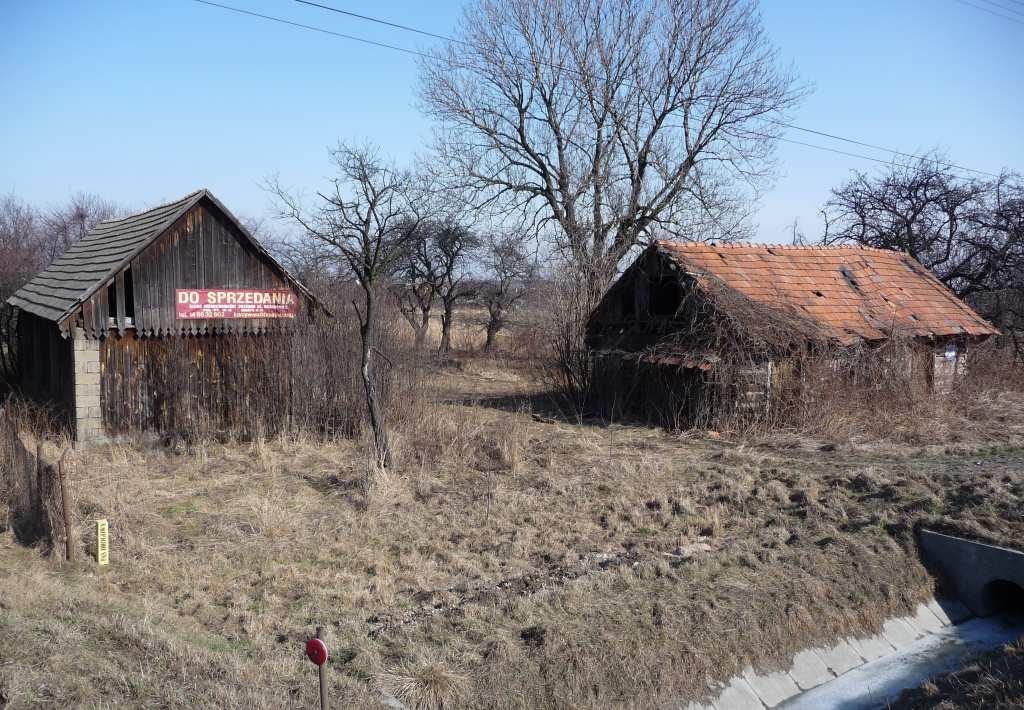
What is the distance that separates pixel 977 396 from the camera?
1659 cm

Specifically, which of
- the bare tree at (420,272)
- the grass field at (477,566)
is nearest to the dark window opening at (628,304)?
the grass field at (477,566)

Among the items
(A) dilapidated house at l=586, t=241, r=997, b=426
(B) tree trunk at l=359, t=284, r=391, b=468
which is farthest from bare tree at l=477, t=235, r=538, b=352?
(B) tree trunk at l=359, t=284, r=391, b=468

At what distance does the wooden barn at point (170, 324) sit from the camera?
13.1m

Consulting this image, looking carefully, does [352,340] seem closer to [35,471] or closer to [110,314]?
[110,314]

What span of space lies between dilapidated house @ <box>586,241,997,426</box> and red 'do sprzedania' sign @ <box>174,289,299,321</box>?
7.09m

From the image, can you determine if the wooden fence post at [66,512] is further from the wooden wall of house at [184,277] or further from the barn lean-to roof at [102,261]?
the wooden wall of house at [184,277]

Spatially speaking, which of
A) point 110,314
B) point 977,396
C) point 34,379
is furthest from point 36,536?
point 977,396

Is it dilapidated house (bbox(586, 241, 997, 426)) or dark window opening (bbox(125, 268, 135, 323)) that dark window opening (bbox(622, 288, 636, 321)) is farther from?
dark window opening (bbox(125, 268, 135, 323))

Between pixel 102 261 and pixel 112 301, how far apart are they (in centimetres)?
153

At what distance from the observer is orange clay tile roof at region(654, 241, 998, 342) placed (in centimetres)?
1623

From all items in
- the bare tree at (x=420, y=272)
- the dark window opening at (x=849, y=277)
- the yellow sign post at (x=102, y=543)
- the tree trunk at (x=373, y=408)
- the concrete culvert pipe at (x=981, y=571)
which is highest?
the bare tree at (x=420, y=272)

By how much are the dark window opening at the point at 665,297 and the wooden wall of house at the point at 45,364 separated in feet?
38.6

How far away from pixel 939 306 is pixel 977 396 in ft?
10.2

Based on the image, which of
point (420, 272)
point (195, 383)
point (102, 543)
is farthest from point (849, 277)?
point (420, 272)
